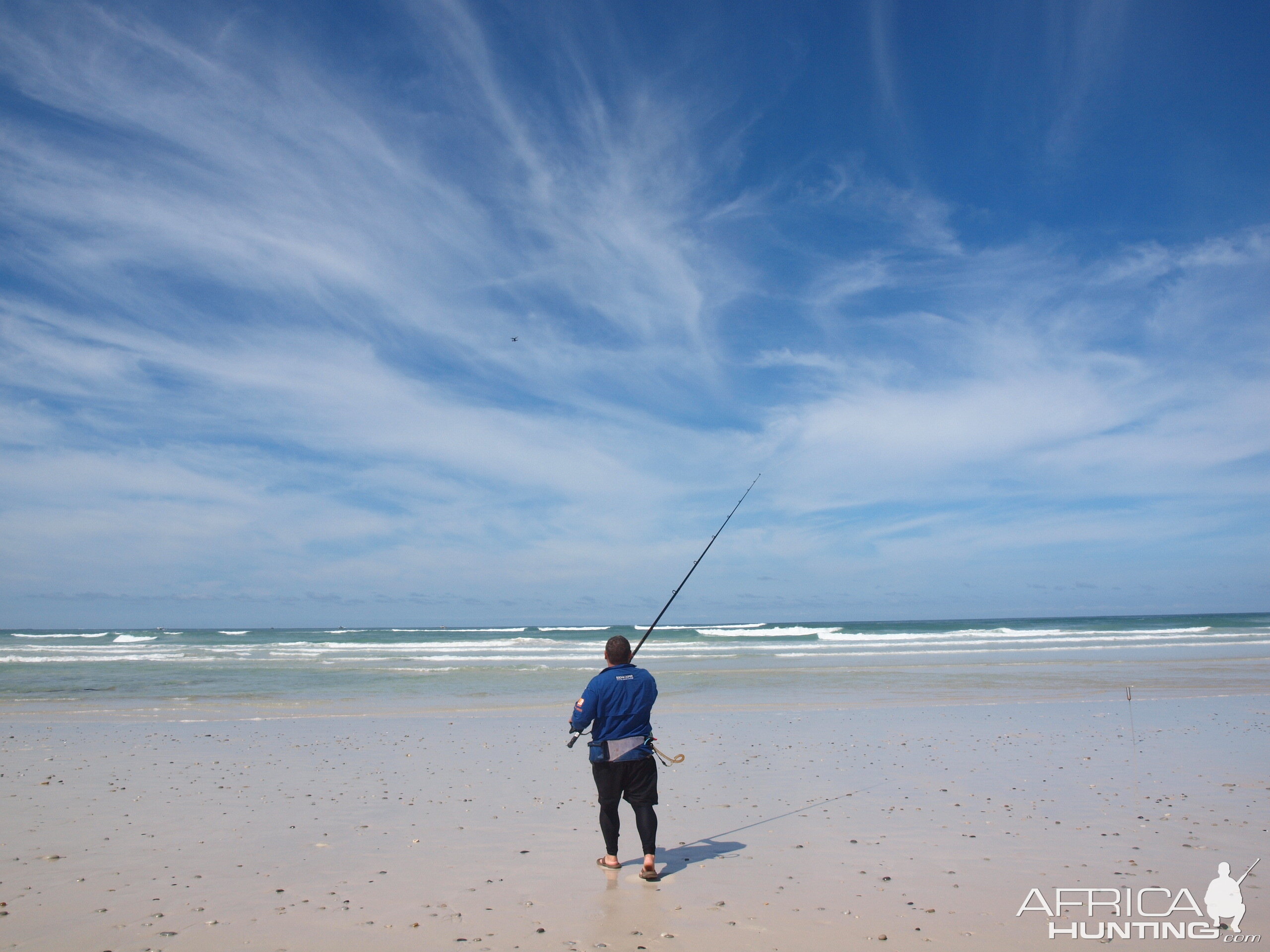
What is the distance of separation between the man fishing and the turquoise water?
34.1 ft

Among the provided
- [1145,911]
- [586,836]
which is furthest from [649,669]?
[1145,911]

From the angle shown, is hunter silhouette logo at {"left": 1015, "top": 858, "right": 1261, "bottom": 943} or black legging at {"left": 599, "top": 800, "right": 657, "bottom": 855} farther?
black legging at {"left": 599, "top": 800, "right": 657, "bottom": 855}

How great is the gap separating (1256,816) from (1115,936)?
322cm

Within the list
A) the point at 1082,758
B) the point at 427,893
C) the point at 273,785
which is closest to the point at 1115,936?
the point at 427,893

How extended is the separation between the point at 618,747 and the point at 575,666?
21.0 meters

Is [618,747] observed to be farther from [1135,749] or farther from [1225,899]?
[1135,749]

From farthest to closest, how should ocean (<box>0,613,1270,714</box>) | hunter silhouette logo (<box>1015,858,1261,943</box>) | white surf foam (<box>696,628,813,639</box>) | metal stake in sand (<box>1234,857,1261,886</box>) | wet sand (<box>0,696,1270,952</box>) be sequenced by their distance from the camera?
white surf foam (<box>696,628,813,639</box>) < ocean (<box>0,613,1270,714</box>) < metal stake in sand (<box>1234,857,1261,886</box>) < wet sand (<box>0,696,1270,952</box>) < hunter silhouette logo (<box>1015,858,1261,943</box>)

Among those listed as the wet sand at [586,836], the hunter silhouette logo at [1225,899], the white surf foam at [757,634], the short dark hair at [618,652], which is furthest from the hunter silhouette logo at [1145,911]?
the white surf foam at [757,634]

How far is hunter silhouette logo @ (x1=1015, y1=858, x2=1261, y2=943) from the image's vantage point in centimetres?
425

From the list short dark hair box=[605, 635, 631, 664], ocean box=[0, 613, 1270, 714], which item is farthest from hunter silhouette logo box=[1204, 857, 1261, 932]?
ocean box=[0, 613, 1270, 714]

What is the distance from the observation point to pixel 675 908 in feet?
15.0

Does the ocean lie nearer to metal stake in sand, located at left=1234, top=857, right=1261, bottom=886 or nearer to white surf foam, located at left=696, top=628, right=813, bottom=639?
white surf foam, located at left=696, top=628, right=813, bottom=639

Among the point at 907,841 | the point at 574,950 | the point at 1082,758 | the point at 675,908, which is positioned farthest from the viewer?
the point at 1082,758

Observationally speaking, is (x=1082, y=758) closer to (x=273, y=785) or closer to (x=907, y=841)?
(x=907, y=841)
